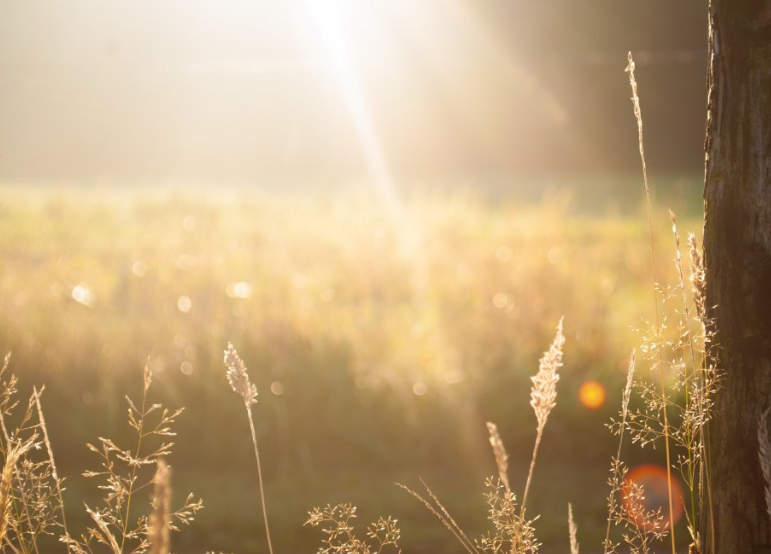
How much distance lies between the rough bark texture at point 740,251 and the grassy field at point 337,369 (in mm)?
2418

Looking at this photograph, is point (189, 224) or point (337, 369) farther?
point (189, 224)

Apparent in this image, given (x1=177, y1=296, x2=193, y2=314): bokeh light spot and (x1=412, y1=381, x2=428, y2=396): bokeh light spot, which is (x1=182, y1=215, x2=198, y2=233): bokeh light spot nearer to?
(x1=177, y1=296, x2=193, y2=314): bokeh light spot

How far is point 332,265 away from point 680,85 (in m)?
17.1

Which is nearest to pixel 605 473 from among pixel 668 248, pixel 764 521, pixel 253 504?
pixel 253 504

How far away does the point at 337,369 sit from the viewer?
5156mm

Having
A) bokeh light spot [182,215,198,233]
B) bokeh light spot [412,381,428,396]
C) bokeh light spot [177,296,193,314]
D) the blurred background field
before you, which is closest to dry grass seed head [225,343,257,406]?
the blurred background field

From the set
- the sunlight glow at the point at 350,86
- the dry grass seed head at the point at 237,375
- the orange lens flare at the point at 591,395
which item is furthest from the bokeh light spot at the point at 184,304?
the sunlight glow at the point at 350,86

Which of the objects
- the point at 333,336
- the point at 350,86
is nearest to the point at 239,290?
the point at 333,336

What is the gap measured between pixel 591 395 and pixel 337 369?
1504mm

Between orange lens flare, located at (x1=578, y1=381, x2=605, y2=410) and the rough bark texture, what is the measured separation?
3.36 meters

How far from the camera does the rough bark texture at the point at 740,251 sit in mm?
1629

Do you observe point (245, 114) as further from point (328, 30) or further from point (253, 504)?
point (253, 504)

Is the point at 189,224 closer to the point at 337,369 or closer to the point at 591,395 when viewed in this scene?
the point at 337,369

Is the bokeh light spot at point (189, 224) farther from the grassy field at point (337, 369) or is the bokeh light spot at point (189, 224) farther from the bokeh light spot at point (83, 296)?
the bokeh light spot at point (83, 296)
